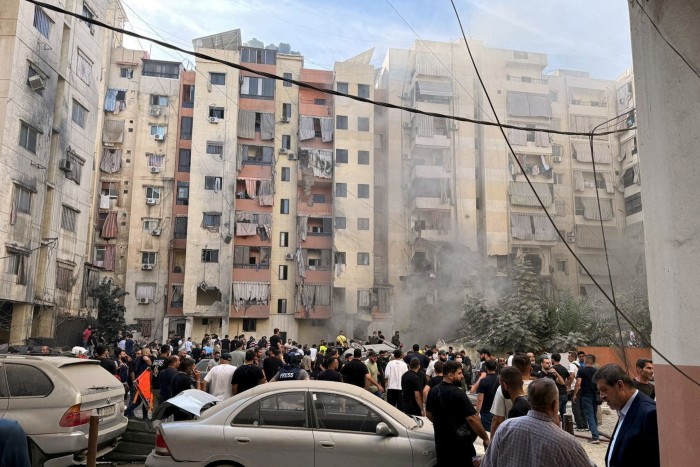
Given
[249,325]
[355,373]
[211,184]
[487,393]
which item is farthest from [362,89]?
[487,393]

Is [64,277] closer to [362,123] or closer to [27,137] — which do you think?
[27,137]

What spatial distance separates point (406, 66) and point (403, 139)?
697 centimetres

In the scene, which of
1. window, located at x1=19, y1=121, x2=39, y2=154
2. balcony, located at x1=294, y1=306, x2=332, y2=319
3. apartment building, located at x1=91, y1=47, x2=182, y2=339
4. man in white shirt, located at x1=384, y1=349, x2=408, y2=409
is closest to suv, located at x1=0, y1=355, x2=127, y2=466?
man in white shirt, located at x1=384, y1=349, x2=408, y2=409

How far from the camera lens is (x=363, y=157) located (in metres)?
45.3

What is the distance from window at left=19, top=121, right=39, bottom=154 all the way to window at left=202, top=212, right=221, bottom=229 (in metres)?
16.0

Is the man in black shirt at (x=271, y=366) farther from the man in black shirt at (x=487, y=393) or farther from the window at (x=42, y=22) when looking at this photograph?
the window at (x=42, y=22)

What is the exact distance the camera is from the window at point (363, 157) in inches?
1779

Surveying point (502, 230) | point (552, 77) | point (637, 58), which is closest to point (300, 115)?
point (502, 230)

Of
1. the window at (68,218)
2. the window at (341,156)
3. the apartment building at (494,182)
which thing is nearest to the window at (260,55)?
the window at (341,156)

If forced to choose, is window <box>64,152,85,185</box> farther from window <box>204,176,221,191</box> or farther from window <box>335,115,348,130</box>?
window <box>335,115,348,130</box>

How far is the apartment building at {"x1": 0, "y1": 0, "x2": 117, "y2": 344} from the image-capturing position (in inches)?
1004

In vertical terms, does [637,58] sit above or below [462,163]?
below

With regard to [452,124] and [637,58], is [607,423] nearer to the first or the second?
[637,58]

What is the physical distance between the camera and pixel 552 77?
159 feet
